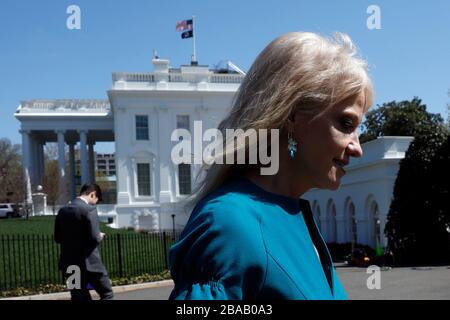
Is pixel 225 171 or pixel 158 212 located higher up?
pixel 225 171

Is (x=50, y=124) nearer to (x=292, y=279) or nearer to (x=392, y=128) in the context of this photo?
(x=392, y=128)

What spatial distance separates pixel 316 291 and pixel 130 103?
165ft

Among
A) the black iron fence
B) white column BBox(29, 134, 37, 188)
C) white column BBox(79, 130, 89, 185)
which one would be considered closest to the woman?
the black iron fence

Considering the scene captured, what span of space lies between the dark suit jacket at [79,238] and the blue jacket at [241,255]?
248 inches

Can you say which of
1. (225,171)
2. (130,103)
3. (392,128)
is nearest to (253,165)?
(225,171)

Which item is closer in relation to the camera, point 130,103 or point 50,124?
point 130,103

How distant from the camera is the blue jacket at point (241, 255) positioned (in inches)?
53.3

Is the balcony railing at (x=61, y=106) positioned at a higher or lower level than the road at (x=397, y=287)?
higher

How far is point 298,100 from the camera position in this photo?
1.67 meters

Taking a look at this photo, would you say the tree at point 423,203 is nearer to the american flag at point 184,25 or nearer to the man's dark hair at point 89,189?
the man's dark hair at point 89,189

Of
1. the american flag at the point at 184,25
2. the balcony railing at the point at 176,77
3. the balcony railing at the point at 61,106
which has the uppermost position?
the american flag at the point at 184,25

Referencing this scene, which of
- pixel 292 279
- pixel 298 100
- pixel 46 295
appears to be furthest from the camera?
pixel 46 295

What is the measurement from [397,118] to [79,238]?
54.4m

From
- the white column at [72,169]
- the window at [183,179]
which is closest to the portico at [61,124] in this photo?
the white column at [72,169]
